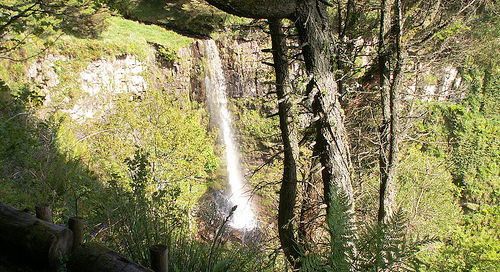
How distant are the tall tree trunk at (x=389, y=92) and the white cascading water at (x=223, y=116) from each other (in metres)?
11.6

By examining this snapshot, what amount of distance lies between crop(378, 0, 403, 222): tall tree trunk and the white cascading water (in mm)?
11627

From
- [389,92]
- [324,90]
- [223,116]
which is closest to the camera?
[324,90]

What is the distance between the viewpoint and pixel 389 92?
5465mm

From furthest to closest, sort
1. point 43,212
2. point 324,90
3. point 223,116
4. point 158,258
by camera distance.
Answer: point 223,116, point 324,90, point 43,212, point 158,258

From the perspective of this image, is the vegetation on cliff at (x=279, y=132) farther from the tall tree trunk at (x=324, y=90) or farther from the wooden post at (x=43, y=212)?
the wooden post at (x=43, y=212)

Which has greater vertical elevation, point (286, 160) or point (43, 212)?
point (43, 212)

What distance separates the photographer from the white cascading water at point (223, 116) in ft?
56.5

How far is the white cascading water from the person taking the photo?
56.5 ft

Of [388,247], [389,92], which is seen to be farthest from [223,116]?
[388,247]

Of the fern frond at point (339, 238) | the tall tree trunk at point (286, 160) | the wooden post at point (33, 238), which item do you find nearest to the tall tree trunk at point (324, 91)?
the tall tree trunk at point (286, 160)

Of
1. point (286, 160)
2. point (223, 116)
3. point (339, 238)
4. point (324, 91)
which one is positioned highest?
point (324, 91)

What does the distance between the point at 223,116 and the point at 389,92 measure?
527 inches

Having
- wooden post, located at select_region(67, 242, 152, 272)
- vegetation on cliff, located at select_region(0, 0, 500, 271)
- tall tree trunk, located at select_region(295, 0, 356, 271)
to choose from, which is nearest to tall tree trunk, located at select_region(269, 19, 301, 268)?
vegetation on cliff, located at select_region(0, 0, 500, 271)

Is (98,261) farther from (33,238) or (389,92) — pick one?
(389,92)
